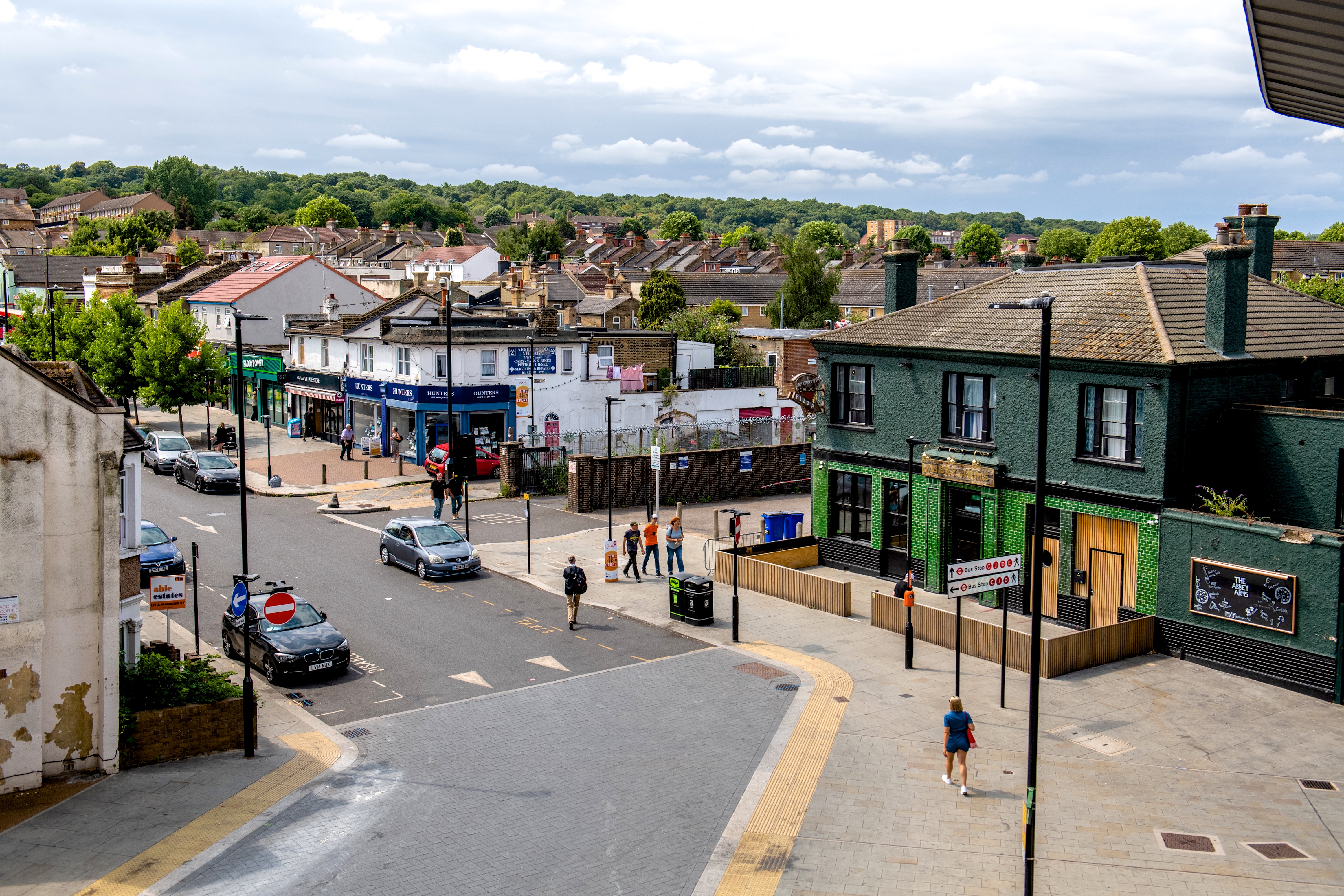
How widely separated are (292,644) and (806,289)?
2489 inches

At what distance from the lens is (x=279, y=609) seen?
18312 mm

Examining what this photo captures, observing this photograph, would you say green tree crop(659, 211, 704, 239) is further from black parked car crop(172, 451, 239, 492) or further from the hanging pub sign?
the hanging pub sign

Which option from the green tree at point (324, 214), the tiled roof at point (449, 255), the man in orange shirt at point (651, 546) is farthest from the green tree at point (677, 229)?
the man in orange shirt at point (651, 546)

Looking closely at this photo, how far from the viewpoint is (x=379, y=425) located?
49.3 meters

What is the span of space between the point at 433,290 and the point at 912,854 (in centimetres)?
5250

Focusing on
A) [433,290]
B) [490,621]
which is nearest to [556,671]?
[490,621]

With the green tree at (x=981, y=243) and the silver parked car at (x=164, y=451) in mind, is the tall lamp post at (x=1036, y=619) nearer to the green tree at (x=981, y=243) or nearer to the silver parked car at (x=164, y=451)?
the silver parked car at (x=164, y=451)

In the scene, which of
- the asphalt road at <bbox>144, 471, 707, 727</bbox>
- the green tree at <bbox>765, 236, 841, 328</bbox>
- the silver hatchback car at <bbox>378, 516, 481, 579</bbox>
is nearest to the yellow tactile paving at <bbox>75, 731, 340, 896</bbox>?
the asphalt road at <bbox>144, 471, 707, 727</bbox>

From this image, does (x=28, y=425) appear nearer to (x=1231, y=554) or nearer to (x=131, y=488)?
(x=131, y=488)

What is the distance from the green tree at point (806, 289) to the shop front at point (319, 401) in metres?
35.8

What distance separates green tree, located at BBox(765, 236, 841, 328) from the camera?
260 feet

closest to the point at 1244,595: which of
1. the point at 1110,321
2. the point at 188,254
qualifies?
the point at 1110,321

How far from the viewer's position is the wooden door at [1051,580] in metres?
24.6

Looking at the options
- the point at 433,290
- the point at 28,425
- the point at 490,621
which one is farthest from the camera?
the point at 433,290
